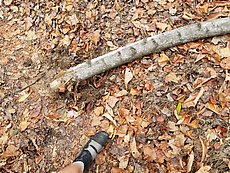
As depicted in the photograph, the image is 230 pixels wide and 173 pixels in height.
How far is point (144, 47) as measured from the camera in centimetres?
353

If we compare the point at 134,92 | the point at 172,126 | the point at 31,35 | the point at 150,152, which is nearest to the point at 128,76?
the point at 134,92

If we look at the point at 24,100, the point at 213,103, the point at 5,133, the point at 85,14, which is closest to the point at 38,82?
the point at 24,100

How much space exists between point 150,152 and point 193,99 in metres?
0.57

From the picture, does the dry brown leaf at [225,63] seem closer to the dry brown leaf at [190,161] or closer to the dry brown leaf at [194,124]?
the dry brown leaf at [194,124]

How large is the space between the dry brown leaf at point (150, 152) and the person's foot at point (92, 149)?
1.14 feet

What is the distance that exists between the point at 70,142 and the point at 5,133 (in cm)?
62

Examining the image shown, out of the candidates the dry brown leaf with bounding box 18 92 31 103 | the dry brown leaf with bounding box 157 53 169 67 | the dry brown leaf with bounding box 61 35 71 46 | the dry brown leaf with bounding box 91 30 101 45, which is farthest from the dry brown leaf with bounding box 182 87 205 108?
the dry brown leaf with bounding box 18 92 31 103

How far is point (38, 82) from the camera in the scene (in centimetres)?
377

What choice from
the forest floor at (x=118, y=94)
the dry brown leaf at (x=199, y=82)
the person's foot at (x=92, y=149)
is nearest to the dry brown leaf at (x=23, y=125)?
the forest floor at (x=118, y=94)

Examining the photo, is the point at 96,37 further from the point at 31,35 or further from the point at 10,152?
the point at 10,152

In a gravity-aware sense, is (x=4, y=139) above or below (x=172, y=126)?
above

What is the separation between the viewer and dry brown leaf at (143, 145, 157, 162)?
3148mm

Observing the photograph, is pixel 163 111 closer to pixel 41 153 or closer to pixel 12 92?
pixel 41 153

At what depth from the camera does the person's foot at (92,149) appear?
3221 mm
